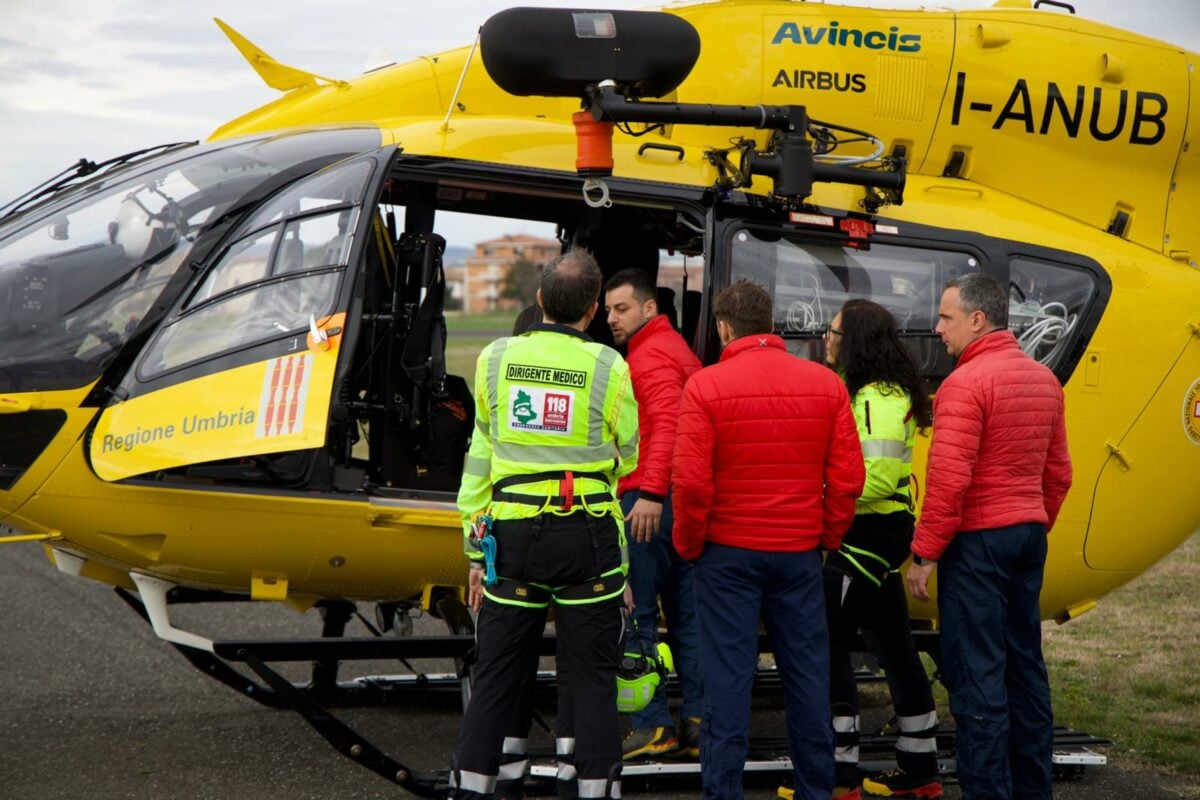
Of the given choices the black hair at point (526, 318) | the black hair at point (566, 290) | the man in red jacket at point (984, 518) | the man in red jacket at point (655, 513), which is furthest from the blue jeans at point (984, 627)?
the black hair at point (526, 318)

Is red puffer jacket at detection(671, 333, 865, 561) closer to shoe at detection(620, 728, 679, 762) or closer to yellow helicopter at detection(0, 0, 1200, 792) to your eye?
yellow helicopter at detection(0, 0, 1200, 792)

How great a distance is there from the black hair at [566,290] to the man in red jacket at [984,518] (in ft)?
4.32

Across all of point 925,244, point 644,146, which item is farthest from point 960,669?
point 644,146

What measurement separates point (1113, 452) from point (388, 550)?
315cm

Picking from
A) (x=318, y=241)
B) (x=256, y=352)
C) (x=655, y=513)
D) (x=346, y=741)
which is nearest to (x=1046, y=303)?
(x=655, y=513)

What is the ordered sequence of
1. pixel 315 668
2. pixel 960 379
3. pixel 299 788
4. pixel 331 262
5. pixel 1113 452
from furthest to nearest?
pixel 315 668
pixel 1113 452
pixel 299 788
pixel 331 262
pixel 960 379

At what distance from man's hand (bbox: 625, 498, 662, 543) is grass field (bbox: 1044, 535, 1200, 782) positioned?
8.78ft

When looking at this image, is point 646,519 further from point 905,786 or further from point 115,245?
point 115,245

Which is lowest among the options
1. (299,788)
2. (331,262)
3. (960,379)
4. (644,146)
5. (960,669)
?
(299,788)

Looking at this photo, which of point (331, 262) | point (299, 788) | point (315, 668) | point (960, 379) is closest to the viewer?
point (960, 379)

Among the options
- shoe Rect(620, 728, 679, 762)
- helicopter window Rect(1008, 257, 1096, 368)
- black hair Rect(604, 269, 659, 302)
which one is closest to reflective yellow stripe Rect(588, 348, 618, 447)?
black hair Rect(604, 269, 659, 302)

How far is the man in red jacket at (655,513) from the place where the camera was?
4633mm

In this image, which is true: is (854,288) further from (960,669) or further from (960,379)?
(960,669)

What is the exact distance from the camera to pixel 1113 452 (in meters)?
5.64
